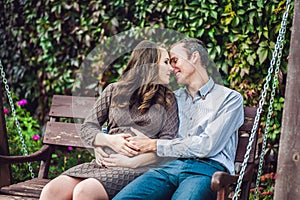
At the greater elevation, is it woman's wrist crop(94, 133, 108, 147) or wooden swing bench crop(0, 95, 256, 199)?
woman's wrist crop(94, 133, 108, 147)

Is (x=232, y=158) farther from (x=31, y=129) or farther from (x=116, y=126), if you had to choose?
(x=31, y=129)

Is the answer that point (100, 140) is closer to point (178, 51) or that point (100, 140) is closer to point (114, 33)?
point (178, 51)

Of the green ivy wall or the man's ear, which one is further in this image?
the green ivy wall

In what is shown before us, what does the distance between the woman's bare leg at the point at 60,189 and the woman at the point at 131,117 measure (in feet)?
0.04

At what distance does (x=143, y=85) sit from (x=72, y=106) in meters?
0.99

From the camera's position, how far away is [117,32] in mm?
5434

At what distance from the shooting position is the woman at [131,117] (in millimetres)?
3486

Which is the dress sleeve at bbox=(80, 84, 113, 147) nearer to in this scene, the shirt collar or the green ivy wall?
the shirt collar

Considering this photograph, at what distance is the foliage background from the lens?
4.77m

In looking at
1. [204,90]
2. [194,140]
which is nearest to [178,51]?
[204,90]

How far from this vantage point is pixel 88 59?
18.5 ft

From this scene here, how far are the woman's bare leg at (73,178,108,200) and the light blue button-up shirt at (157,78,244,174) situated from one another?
16.5 inches

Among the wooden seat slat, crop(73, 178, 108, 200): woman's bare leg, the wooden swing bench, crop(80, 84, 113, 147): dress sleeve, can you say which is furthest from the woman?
the wooden swing bench

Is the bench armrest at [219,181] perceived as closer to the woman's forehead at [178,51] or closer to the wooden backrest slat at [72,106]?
the woman's forehead at [178,51]
